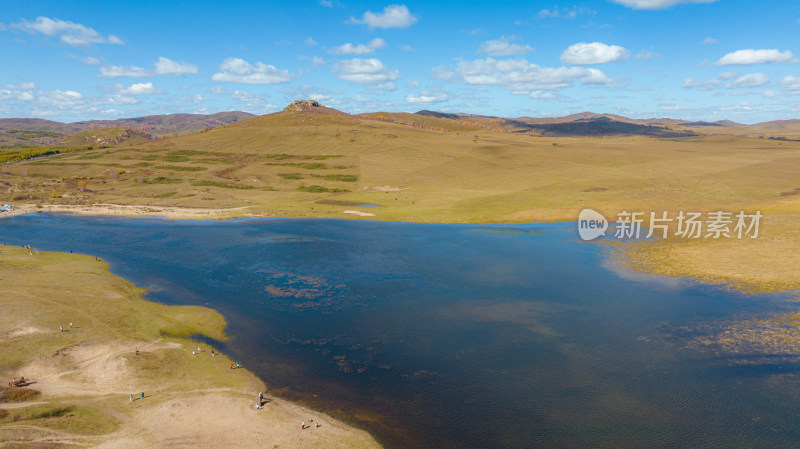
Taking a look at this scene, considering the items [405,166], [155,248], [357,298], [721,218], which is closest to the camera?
[357,298]

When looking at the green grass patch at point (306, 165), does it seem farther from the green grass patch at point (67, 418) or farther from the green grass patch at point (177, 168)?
the green grass patch at point (67, 418)

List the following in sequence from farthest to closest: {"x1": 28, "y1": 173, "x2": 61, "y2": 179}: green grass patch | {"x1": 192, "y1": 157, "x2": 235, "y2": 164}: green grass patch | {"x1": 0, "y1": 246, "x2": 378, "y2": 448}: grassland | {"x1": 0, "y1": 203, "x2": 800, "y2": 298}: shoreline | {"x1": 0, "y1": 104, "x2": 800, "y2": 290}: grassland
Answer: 1. {"x1": 192, "y1": 157, "x2": 235, "y2": 164}: green grass patch
2. {"x1": 28, "y1": 173, "x2": 61, "y2": 179}: green grass patch
3. {"x1": 0, "y1": 104, "x2": 800, "y2": 290}: grassland
4. {"x1": 0, "y1": 203, "x2": 800, "y2": 298}: shoreline
5. {"x1": 0, "y1": 246, "x2": 378, "y2": 448}: grassland

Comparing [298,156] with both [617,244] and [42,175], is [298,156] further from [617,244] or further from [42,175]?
[617,244]

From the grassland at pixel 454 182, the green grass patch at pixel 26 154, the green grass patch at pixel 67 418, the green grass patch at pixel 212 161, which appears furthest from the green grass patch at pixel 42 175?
the green grass patch at pixel 67 418

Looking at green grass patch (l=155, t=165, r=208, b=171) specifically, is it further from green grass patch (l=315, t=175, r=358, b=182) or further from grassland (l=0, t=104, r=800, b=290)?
green grass patch (l=315, t=175, r=358, b=182)

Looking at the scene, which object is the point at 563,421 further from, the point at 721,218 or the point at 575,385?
the point at 721,218

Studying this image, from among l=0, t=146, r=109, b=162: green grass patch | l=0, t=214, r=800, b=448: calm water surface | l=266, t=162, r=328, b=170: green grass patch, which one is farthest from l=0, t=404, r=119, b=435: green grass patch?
l=0, t=146, r=109, b=162: green grass patch

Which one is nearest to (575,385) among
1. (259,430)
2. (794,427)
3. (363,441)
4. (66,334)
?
(794,427)
